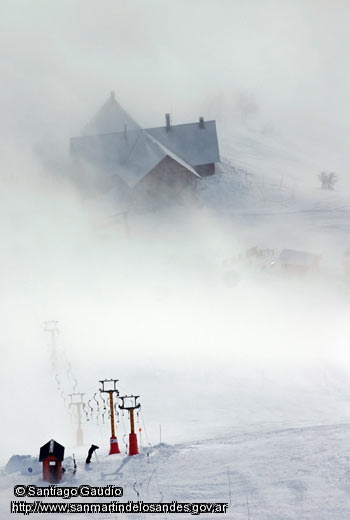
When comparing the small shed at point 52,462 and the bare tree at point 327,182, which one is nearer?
the small shed at point 52,462

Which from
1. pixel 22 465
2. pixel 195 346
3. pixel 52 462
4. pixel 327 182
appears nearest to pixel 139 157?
pixel 327 182

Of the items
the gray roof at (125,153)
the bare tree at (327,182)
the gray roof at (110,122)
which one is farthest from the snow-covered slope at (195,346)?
Result: the gray roof at (110,122)

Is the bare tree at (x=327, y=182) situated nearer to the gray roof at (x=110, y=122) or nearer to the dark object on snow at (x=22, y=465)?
the gray roof at (x=110, y=122)

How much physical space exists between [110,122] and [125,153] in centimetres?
664

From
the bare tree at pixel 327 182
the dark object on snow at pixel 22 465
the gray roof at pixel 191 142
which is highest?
the gray roof at pixel 191 142

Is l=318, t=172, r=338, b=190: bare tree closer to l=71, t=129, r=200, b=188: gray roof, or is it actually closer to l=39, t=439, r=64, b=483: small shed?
l=71, t=129, r=200, b=188: gray roof

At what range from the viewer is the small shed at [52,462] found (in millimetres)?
13922

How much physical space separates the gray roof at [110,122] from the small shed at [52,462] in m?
53.2

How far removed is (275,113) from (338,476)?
11724cm

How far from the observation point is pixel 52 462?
14.0m

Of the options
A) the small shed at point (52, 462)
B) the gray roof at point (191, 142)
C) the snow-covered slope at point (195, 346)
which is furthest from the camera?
the gray roof at point (191, 142)

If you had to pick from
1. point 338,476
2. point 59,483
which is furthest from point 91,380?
point 338,476

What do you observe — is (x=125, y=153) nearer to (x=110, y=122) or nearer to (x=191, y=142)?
(x=110, y=122)

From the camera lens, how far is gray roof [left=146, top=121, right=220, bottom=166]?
65.4m
